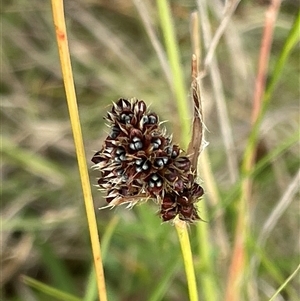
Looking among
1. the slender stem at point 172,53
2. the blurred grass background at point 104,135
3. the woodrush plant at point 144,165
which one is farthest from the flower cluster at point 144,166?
the blurred grass background at point 104,135

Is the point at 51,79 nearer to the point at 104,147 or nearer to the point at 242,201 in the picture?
the point at 242,201

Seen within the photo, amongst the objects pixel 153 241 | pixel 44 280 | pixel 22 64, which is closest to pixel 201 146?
pixel 153 241

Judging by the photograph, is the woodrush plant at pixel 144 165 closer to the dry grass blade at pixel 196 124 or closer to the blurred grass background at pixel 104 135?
the dry grass blade at pixel 196 124

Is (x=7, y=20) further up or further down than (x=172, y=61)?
further up

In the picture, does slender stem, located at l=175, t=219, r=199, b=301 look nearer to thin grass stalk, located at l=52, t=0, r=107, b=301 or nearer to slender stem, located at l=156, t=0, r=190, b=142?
thin grass stalk, located at l=52, t=0, r=107, b=301

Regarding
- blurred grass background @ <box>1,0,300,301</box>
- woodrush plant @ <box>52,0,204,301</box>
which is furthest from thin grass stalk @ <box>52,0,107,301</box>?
blurred grass background @ <box>1,0,300,301</box>
